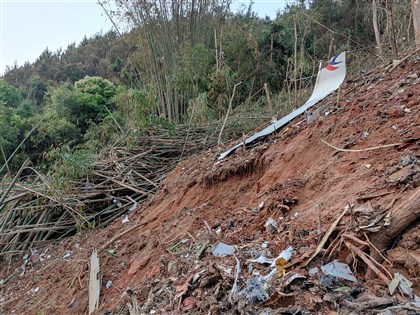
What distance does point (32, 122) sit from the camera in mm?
9586

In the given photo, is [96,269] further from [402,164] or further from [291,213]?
[402,164]

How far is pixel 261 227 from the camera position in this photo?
2.03 meters

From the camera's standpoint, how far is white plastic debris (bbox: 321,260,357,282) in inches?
54.7

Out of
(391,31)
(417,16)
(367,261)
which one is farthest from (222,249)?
(391,31)

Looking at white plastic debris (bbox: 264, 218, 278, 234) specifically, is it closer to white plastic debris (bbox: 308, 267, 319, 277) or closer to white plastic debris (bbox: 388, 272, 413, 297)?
white plastic debris (bbox: 308, 267, 319, 277)

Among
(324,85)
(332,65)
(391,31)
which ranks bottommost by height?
(324,85)

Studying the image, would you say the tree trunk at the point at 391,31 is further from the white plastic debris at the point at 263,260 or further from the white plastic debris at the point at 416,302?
the white plastic debris at the point at 416,302

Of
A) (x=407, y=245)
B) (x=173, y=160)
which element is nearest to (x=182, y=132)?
(x=173, y=160)

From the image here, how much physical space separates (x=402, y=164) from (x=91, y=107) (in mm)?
9089

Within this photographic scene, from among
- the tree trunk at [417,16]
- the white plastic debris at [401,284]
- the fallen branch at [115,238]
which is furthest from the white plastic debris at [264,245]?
the tree trunk at [417,16]

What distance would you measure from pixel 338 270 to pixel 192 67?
584cm

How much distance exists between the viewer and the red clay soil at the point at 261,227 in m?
1.43

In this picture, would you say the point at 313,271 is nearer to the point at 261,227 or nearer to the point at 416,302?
the point at 416,302

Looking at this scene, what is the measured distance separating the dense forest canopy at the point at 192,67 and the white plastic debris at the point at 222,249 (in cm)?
271
